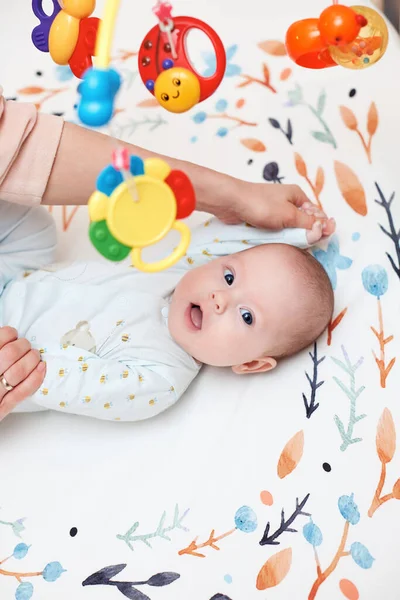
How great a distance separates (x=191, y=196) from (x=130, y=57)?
98cm

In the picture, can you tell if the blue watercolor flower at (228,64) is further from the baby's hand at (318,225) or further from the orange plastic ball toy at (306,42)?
the orange plastic ball toy at (306,42)

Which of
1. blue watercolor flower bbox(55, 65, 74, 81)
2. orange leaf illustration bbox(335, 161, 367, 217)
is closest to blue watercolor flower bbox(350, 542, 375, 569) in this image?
orange leaf illustration bbox(335, 161, 367, 217)

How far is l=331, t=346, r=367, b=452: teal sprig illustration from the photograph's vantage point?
1.01 m

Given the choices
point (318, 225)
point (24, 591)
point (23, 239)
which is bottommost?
point (24, 591)

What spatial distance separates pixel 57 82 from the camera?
150 cm

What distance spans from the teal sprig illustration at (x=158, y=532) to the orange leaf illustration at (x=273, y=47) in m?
0.96

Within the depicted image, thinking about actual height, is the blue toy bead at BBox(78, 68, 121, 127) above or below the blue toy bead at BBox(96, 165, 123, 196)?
above

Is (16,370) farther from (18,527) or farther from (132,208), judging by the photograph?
(132,208)

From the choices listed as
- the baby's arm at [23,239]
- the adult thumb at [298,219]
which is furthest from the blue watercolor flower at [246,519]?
the baby's arm at [23,239]

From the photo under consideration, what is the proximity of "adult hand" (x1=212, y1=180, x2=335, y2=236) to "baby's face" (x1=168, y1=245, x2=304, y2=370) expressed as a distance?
5cm

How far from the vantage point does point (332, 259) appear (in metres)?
1.18

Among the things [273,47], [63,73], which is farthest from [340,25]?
[63,73]

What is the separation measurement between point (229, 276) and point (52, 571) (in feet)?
1.69

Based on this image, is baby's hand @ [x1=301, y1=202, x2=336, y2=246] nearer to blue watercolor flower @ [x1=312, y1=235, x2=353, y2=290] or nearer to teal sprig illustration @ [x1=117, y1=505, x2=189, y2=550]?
blue watercolor flower @ [x1=312, y1=235, x2=353, y2=290]
